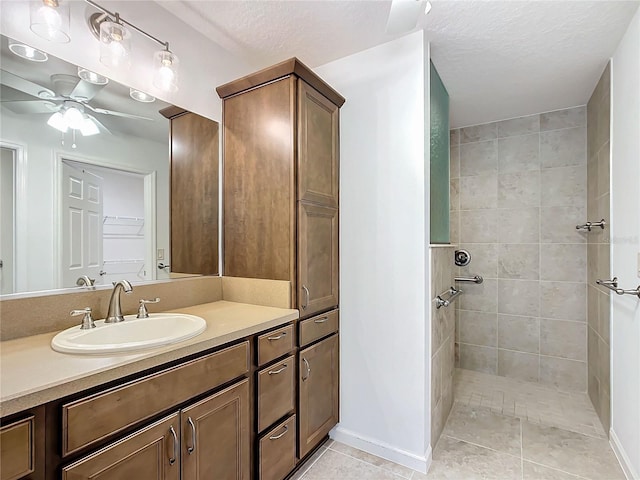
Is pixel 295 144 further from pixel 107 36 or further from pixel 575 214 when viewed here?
pixel 575 214

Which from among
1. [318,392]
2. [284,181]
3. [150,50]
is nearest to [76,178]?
[150,50]

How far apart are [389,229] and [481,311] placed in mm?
1900

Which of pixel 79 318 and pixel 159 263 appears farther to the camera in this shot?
pixel 159 263

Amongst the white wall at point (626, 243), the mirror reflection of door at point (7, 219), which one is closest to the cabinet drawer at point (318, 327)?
the mirror reflection of door at point (7, 219)

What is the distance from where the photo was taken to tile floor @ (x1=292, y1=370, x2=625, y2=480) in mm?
1751

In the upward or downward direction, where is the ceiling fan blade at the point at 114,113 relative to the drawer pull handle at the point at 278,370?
upward

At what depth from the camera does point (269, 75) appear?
1.72 meters

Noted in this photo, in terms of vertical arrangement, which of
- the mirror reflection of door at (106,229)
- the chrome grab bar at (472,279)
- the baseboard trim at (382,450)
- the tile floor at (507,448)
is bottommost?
the tile floor at (507,448)

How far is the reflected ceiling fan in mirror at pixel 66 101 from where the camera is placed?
1208mm

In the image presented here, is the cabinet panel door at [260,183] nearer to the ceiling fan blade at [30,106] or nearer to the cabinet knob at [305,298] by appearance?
the cabinet knob at [305,298]

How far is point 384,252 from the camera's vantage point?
6.25 ft

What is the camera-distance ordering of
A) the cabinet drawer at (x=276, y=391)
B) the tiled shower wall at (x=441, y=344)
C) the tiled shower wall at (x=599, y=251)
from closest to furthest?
the cabinet drawer at (x=276, y=391) → the tiled shower wall at (x=441, y=344) → the tiled shower wall at (x=599, y=251)

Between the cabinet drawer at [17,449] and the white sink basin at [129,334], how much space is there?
0.25 m

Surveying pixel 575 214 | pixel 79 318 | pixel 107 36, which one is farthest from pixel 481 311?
pixel 107 36
